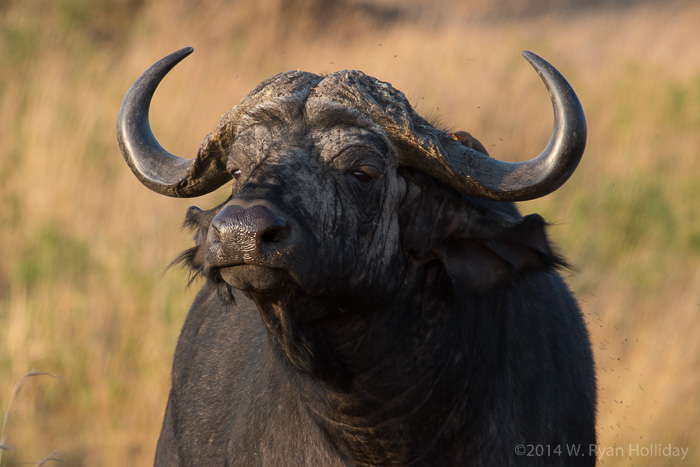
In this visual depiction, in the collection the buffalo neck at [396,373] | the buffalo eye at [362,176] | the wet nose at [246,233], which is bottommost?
the buffalo neck at [396,373]

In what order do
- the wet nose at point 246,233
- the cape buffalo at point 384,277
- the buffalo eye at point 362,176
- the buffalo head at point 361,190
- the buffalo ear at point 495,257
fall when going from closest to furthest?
1. the wet nose at point 246,233
2. the buffalo head at point 361,190
3. the cape buffalo at point 384,277
4. the buffalo eye at point 362,176
5. the buffalo ear at point 495,257

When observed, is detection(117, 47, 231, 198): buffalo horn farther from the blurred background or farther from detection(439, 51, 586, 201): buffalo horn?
the blurred background

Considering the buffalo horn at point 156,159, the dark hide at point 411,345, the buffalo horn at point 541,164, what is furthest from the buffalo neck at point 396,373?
the buffalo horn at point 156,159

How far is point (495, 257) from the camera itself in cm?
321

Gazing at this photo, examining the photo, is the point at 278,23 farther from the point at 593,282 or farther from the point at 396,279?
the point at 396,279

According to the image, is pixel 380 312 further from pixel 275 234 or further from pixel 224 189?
pixel 224 189

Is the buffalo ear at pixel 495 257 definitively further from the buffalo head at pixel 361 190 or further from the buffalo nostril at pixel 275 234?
the buffalo nostril at pixel 275 234

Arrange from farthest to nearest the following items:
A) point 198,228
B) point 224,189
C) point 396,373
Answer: point 224,189 → point 198,228 → point 396,373

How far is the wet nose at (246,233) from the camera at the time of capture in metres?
2.54

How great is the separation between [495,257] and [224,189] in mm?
4680

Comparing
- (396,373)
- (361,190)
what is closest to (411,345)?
(396,373)

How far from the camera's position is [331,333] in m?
3.08

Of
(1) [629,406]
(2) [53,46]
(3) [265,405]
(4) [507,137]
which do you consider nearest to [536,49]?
(4) [507,137]

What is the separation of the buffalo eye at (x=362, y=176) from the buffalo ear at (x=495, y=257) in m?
0.38
